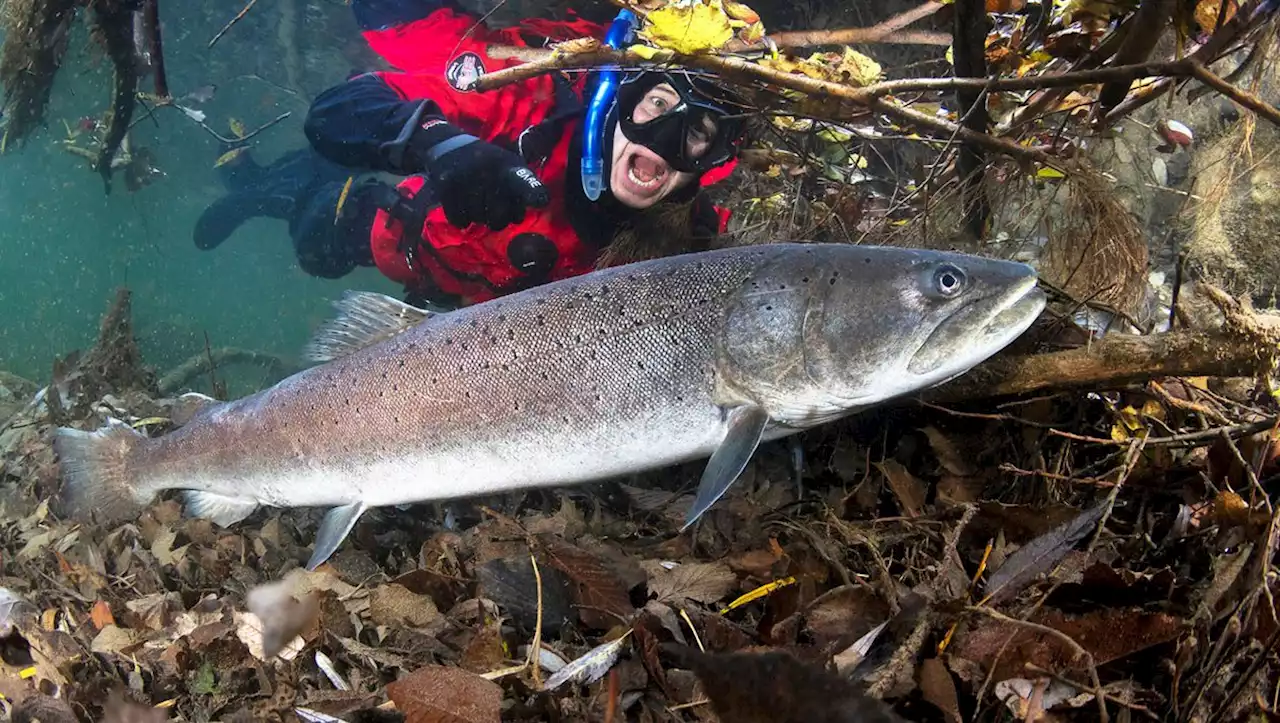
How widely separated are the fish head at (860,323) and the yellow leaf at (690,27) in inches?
44.2

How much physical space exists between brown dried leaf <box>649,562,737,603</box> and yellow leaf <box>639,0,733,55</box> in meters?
2.42

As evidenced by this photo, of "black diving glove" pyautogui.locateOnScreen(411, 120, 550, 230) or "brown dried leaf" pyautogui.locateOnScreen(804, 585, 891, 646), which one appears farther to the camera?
"black diving glove" pyautogui.locateOnScreen(411, 120, 550, 230)

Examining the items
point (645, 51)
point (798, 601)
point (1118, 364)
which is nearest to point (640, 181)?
point (645, 51)

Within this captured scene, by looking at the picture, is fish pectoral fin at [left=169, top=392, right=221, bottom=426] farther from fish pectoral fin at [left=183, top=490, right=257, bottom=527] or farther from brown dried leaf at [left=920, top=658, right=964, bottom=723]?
brown dried leaf at [left=920, top=658, right=964, bottom=723]

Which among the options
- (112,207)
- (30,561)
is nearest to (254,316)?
(112,207)

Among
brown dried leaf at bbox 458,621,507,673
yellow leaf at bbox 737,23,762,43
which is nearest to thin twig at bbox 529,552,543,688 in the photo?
brown dried leaf at bbox 458,621,507,673

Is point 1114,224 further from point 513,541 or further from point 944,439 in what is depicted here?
point 513,541

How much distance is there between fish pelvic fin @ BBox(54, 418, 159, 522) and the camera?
13.9 feet

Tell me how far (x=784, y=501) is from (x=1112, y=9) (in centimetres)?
252

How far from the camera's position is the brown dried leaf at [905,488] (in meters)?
2.61

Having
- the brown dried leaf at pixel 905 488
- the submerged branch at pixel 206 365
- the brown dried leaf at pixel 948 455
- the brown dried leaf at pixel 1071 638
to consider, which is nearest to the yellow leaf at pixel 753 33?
the brown dried leaf at pixel 948 455

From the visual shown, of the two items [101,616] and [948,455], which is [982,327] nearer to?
[948,455]

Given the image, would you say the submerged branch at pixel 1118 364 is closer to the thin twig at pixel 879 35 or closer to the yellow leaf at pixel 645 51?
the yellow leaf at pixel 645 51

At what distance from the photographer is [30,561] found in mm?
3836
